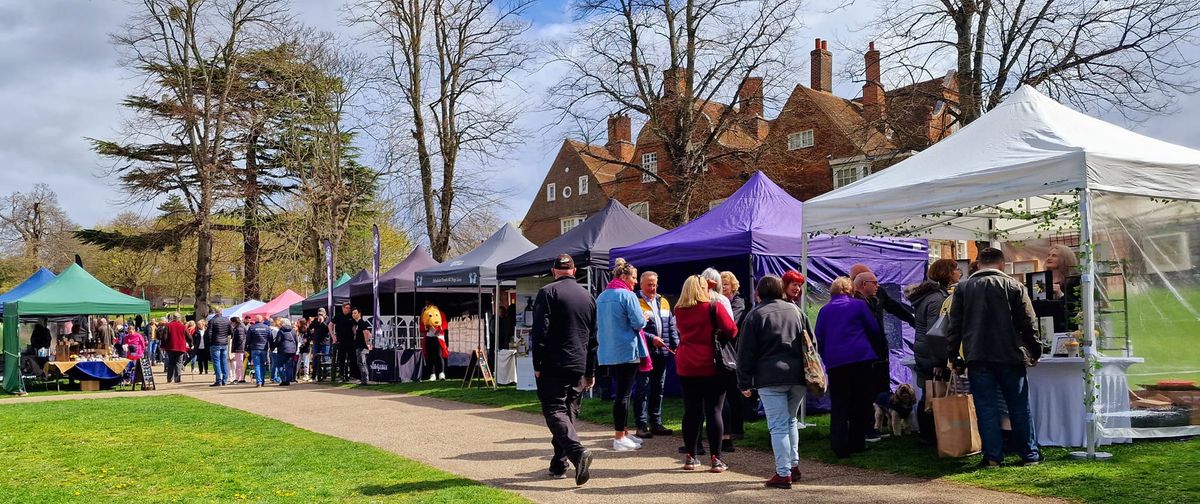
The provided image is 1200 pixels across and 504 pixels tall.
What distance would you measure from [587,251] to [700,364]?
6528mm

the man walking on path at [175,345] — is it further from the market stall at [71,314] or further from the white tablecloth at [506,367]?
the white tablecloth at [506,367]

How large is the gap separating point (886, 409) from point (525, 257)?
738 centimetres

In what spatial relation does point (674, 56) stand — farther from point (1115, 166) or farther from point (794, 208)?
point (1115, 166)

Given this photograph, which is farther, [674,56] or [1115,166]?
[674,56]

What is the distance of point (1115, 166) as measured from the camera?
726cm

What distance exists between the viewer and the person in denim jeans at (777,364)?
6.45m

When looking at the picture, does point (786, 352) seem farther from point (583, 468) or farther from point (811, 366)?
point (583, 468)

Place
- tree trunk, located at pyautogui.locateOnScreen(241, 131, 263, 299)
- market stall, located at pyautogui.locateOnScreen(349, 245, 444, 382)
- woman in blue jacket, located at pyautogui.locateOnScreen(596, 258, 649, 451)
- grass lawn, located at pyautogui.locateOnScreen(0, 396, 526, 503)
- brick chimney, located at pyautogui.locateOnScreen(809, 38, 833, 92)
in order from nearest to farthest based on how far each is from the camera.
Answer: grass lawn, located at pyautogui.locateOnScreen(0, 396, 526, 503), woman in blue jacket, located at pyautogui.locateOnScreen(596, 258, 649, 451), market stall, located at pyautogui.locateOnScreen(349, 245, 444, 382), tree trunk, located at pyautogui.locateOnScreen(241, 131, 263, 299), brick chimney, located at pyautogui.locateOnScreen(809, 38, 833, 92)

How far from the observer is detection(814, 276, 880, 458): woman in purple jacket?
7656 millimetres

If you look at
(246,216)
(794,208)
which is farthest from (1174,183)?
(246,216)

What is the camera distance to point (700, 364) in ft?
23.3

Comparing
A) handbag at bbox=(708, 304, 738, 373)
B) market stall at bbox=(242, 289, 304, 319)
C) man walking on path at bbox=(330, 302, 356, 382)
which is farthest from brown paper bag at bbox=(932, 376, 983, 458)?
market stall at bbox=(242, 289, 304, 319)

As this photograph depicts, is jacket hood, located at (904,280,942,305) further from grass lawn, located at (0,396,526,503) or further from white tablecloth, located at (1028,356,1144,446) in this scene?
grass lawn, located at (0,396,526,503)

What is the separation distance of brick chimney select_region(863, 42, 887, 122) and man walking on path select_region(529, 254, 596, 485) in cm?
1346
